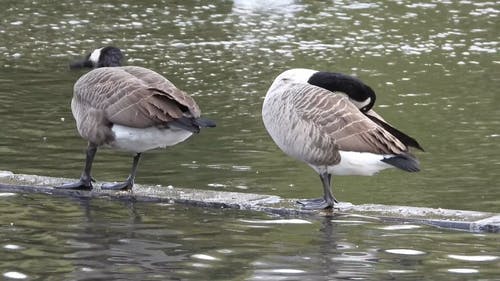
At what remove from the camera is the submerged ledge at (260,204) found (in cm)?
819

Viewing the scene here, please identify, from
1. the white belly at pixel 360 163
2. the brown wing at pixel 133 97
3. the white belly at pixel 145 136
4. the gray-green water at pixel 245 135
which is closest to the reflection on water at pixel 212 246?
the gray-green water at pixel 245 135

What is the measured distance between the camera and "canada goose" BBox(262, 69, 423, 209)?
27.1ft

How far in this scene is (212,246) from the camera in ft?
24.0

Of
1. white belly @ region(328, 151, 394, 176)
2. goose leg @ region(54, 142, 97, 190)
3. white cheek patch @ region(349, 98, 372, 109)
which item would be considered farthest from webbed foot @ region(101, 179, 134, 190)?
white cheek patch @ region(349, 98, 372, 109)

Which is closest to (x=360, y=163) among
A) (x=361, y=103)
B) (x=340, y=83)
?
(x=361, y=103)

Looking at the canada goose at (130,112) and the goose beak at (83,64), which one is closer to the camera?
the canada goose at (130,112)

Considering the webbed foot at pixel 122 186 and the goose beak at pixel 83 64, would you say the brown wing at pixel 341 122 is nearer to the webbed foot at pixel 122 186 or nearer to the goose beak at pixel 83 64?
the webbed foot at pixel 122 186

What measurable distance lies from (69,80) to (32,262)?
1033cm

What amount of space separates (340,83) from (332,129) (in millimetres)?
557

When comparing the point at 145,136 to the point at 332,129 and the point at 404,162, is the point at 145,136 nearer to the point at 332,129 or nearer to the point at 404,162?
the point at 332,129

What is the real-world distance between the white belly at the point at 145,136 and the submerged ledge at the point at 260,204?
399 millimetres

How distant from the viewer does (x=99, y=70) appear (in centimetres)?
927

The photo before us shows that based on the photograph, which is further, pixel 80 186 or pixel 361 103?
pixel 80 186

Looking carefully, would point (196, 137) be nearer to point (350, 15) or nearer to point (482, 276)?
point (482, 276)
